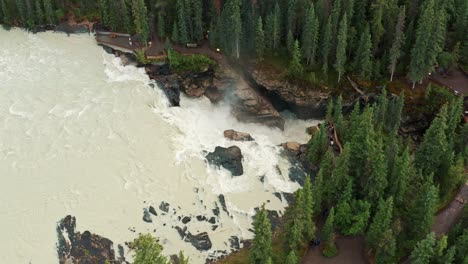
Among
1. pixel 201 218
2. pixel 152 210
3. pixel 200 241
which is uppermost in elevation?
pixel 152 210

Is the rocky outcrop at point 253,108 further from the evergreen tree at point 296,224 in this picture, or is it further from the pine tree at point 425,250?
the pine tree at point 425,250

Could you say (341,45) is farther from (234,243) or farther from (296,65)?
(234,243)

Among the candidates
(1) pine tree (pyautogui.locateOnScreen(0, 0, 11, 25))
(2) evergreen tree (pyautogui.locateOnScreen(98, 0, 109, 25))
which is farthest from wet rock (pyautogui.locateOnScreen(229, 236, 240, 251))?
(1) pine tree (pyautogui.locateOnScreen(0, 0, 11, 25))

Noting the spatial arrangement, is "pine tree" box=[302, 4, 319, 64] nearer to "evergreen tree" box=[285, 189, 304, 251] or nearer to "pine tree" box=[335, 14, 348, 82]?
"pine tree" box=[335, 14, 348, 82]

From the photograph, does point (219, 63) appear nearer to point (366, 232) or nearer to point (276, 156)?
point (276, 156)

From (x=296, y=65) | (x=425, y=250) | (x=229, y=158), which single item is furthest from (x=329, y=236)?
(x=296, y=65)

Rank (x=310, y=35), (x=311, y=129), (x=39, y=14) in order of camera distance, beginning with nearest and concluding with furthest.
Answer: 1. (x=310, y=35)
2. (x=311, y=129)
3. (x=39, y=14)

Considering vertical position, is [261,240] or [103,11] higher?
[103,11]
